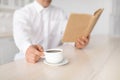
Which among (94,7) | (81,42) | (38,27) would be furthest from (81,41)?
(94,7)

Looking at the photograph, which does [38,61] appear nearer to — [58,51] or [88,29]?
[58,51]

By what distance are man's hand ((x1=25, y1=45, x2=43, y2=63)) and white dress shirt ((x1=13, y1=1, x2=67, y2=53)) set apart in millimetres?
155

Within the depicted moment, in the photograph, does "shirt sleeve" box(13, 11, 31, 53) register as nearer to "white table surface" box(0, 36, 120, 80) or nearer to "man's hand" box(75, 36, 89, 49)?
"white table surface" box(0, 36, 120, 80)

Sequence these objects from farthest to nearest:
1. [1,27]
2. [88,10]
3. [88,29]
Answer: [88,10]
[1,27]
[88,29]

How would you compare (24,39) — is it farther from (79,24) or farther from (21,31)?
(79,24)

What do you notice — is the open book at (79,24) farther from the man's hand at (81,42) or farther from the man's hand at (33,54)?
the man's hand at (33,54)

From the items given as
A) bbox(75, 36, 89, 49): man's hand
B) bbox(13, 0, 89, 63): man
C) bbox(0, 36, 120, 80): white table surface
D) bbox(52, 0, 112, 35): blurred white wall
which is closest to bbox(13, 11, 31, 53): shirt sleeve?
bbox(13, 0, 89, 63): man

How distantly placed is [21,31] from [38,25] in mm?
300

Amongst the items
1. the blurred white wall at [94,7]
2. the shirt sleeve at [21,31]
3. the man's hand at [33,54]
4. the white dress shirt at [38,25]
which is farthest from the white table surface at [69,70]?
the blurred white wall at [94,7]

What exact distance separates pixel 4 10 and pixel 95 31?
1174mm

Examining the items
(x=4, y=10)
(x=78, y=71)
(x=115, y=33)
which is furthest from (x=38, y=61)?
(x=115, y=33)

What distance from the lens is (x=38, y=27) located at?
153 cm

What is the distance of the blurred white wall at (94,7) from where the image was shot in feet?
8.59

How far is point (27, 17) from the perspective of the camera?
1.43 metres
